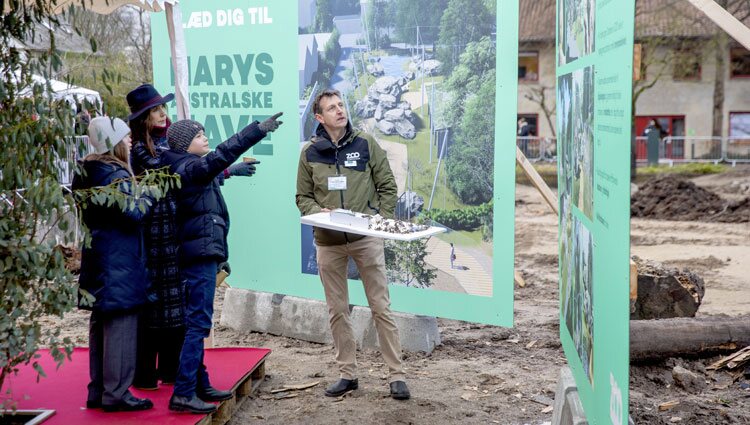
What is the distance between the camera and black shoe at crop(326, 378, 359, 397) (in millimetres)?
6121

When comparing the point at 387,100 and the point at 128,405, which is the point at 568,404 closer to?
the point at 128,405

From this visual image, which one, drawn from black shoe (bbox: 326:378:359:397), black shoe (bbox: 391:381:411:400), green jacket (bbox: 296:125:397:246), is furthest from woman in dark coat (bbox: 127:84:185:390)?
black shoe (bbox: 391:381:411:400)

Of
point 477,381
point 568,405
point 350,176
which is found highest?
point 350,176

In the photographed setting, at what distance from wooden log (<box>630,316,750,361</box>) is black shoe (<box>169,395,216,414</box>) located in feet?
9.93

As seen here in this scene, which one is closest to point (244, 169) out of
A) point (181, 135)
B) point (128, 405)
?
point (181, 135)

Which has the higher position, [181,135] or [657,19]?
[657,19]

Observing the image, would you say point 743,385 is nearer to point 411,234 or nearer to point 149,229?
point 411,234

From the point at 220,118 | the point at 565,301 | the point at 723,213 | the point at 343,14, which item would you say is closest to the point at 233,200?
the point at 220,118

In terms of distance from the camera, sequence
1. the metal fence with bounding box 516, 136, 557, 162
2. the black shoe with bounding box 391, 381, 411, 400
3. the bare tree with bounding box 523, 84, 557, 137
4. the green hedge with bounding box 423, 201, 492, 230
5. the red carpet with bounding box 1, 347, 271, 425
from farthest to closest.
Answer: the bare tree with bounding box 523, 84, 557, 137 → the metal fence with bounding box 516, 136, 557, 162 → the green hedge with bounding box 423, 201, 492, 230 → the black shoe with bounding box 391, 381, 411, 400 → the red carpet with bounding box 1, 347, 271, 425

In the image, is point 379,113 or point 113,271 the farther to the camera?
point 379,113

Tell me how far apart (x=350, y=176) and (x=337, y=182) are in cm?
9

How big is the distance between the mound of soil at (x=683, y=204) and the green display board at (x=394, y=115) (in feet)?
34.2

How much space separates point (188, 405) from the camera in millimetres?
5102

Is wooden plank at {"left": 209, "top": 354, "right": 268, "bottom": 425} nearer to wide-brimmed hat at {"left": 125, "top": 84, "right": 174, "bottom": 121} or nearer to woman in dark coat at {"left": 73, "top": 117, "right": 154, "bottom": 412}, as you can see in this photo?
woman in dark coat at {"left": 73, "top": 117, "right": 154, "bottom": 412}
